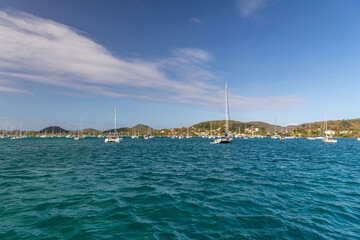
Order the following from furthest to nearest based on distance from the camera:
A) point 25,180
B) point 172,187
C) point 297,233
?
point 25,180 → point 172,187 → point 297,233

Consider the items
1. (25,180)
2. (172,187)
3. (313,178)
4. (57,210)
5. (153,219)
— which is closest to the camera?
(153,219)

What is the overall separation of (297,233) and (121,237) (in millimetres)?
9078

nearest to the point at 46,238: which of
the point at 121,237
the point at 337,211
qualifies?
the point at 121,237

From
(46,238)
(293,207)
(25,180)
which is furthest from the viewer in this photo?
(25,180)

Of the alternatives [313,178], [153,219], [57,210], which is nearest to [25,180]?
[57,210]

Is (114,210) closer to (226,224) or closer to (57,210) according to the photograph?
(57,210)

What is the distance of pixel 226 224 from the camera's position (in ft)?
33.8

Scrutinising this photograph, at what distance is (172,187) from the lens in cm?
1775

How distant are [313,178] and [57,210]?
88.1 feet

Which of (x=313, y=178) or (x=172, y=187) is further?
(x=313, y=178)

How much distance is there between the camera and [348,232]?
978 cm

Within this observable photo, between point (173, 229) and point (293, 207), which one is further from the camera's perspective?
point (293, 207)

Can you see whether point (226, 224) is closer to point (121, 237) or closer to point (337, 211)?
point (121, 237)

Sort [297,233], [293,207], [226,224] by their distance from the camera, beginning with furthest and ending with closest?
[293,207]
[226,224]
[297,233]
